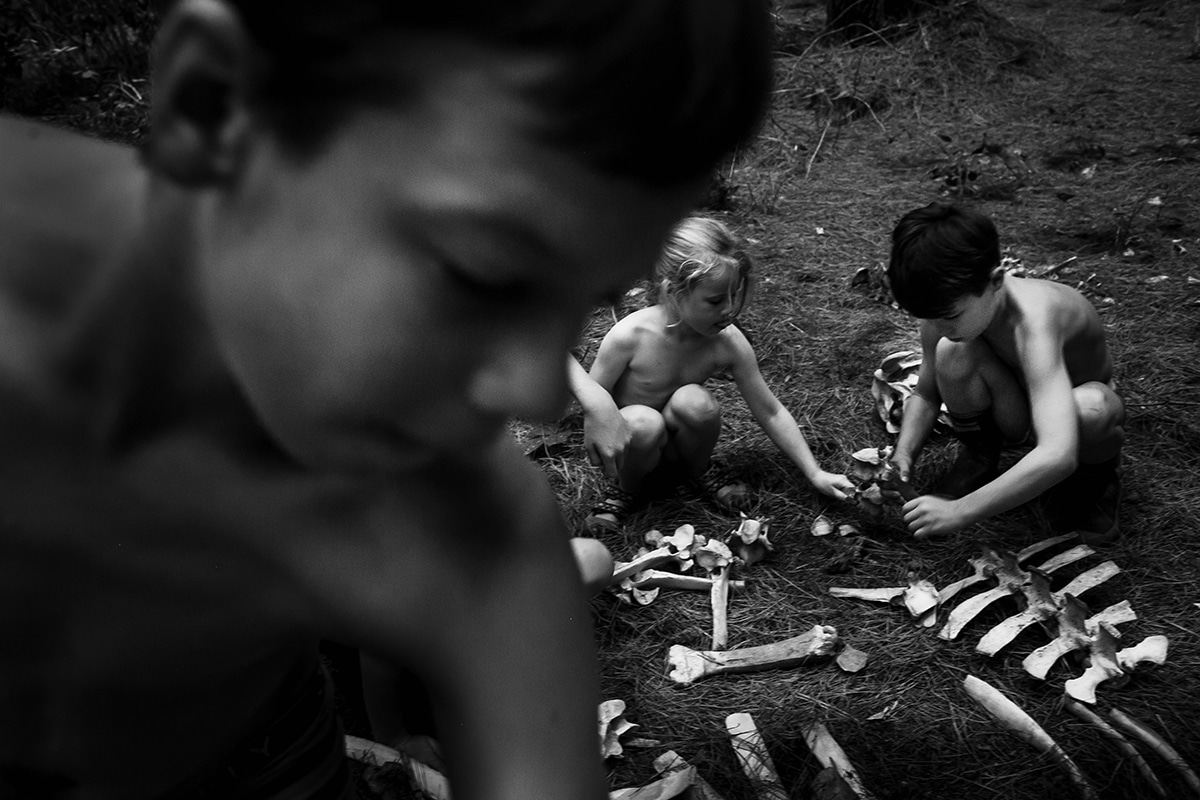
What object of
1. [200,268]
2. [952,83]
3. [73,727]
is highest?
[200,268]

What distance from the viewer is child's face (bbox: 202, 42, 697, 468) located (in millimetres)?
826

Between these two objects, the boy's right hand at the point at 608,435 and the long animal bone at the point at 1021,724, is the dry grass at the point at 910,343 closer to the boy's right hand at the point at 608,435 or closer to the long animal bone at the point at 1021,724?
the long animal bone at the point at 1021,724

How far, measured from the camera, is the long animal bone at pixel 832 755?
2429mm

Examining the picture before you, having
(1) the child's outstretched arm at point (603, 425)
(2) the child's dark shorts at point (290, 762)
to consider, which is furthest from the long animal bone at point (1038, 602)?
(2) the child's dark shorts at point (290, 762)

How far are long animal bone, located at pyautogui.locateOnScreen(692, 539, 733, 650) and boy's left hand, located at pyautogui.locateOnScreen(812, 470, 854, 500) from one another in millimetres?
424

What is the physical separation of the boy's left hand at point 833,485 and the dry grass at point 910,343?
0.07 m

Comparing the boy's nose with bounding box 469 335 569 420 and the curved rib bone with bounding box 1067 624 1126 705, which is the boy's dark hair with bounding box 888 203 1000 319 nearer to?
the curved rib bone with bounding box 1067 624 1126 705

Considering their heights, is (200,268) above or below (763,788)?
above

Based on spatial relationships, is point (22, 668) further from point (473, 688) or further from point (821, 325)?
point (821, 325)

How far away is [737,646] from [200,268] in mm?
2410

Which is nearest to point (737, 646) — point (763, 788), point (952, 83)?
A: point (763, 788)

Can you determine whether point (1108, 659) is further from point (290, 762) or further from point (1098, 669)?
point (290, 762)

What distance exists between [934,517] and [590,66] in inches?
106

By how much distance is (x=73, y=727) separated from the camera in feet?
3.98
